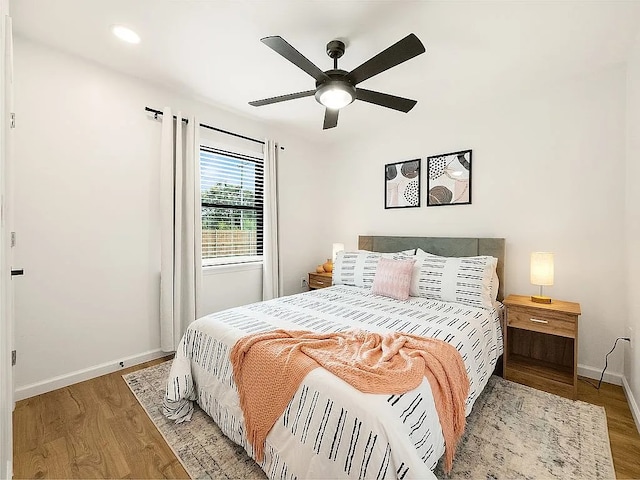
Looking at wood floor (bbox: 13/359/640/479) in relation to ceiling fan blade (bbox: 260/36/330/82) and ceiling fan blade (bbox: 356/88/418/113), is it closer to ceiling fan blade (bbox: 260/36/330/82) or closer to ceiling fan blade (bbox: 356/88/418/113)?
ceiling fan blade (bbox: 260/36/330/82)

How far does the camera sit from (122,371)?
8.45 ft

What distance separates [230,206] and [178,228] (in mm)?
778

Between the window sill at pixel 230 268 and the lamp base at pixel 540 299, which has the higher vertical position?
the window sill at pixel 230 268

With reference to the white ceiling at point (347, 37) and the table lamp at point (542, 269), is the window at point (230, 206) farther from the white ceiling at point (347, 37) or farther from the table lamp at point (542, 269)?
the table lamp at point (542, 269)

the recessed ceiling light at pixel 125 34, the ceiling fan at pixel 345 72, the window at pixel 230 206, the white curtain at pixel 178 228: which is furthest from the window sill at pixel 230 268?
the recessed ceiling light at pixel 125 34

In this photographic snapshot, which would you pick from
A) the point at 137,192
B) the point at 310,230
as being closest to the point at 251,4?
the point at 137,192

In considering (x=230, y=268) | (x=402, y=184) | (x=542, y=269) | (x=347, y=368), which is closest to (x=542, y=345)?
(x=542, y=269)

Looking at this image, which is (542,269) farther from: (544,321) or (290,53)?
(290,53)

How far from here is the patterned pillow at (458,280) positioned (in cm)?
248

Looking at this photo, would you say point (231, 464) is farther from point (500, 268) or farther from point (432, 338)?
point (500, 268)

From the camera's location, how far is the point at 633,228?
6.76ft

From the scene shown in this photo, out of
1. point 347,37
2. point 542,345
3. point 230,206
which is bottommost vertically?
point 542,345

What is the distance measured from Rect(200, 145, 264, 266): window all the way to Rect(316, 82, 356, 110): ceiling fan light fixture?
171 centimetres

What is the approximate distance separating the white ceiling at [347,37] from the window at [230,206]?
86 cm
